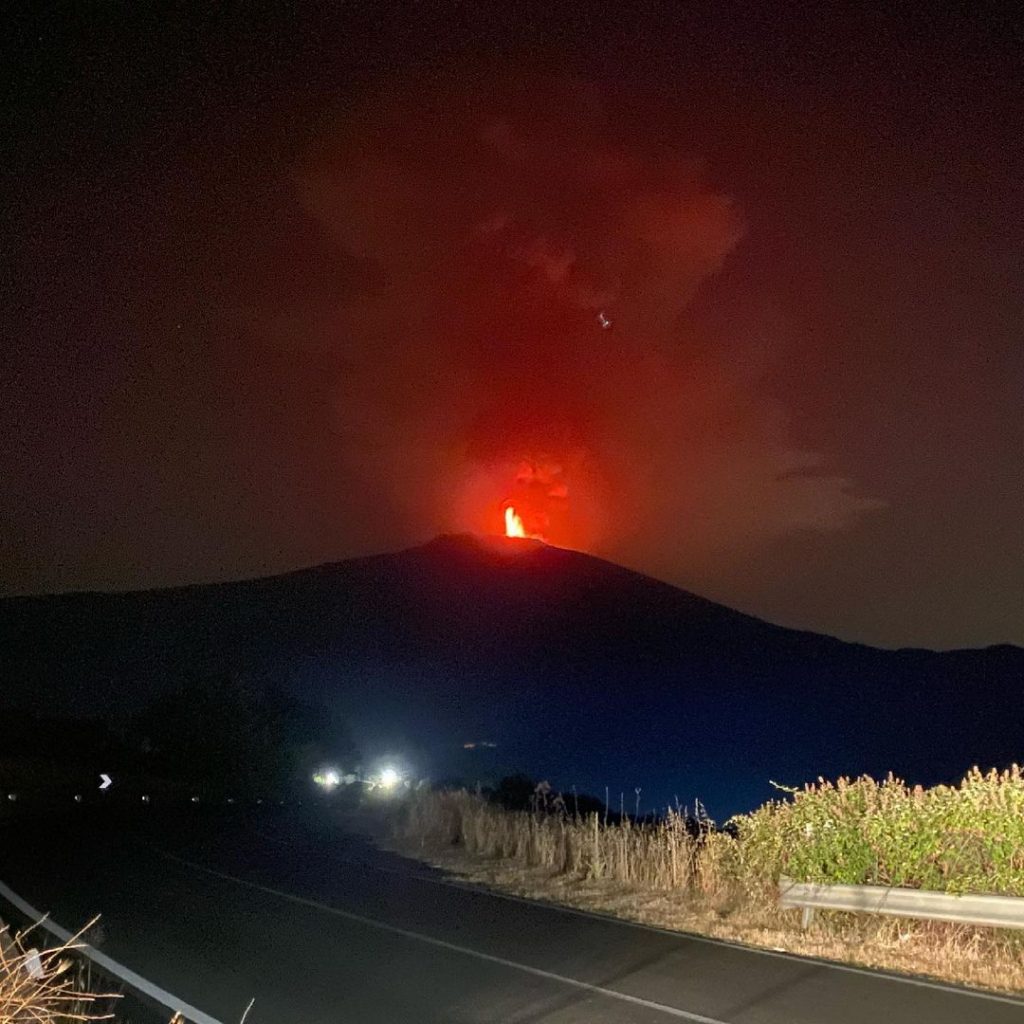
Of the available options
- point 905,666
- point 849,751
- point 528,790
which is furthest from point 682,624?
point 528,790

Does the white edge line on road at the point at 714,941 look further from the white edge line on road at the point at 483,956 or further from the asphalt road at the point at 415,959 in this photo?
the white edge line on road at the point at 483,956

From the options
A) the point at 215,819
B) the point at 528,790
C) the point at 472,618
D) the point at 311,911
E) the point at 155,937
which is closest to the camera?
the point at 155,937

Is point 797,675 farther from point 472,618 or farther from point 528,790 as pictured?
point 528,790

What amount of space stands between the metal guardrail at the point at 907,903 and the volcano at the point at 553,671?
100m

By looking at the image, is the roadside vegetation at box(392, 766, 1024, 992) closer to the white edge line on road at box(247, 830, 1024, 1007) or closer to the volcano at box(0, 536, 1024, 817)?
the white edge line on road at box(247, 830, 1024, 1007)

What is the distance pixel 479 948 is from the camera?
1112cm

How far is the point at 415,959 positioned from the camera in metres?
10.7

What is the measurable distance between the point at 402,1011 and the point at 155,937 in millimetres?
4415

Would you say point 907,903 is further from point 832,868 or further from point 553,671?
point 553,671

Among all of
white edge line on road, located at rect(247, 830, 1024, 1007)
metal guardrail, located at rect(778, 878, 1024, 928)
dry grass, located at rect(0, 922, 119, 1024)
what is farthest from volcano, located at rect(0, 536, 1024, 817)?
dry grass, located at rect(0, 922, 119, 1024)

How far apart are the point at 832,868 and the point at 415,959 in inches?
175

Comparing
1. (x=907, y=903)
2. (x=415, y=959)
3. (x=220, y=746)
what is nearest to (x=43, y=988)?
(x=415, y=959)

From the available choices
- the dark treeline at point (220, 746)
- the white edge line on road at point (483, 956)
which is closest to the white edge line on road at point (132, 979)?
the white edge line on road at point (483, 956)

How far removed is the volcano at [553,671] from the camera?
134125 mm
